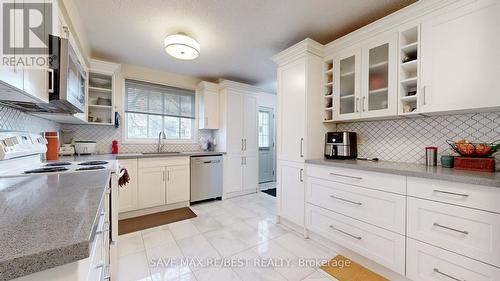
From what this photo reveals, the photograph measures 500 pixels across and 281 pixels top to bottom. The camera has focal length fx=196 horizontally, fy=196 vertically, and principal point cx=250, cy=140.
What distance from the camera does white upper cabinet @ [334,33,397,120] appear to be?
187cm

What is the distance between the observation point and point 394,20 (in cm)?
180

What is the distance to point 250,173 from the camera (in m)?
4.00

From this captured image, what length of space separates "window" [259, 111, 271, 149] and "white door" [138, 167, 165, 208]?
272 centimetres

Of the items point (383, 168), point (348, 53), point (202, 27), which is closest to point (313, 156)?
point (383, 168)

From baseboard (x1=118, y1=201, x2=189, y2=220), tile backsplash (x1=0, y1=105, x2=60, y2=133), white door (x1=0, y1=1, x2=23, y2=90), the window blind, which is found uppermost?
the window blind

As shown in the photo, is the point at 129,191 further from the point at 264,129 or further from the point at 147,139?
the point at 264,129

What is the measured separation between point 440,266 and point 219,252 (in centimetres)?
175

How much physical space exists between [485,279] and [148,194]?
3436 millimetres

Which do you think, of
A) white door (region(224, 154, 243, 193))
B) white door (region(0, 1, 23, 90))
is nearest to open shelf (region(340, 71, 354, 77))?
white door (region(224, 154, 243, 193))

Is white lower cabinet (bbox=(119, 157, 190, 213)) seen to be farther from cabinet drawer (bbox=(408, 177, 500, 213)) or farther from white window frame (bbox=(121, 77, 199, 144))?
cabinet drawer (bbox=(408, 177, 500, 213))

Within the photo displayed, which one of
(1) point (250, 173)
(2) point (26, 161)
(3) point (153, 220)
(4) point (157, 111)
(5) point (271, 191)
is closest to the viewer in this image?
(2) point (26, 161)

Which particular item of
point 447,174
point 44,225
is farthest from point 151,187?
point 447,174

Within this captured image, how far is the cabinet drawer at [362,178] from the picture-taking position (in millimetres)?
1544

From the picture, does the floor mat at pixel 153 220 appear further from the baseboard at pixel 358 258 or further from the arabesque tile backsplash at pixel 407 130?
the baseboard at pixel 358 258
